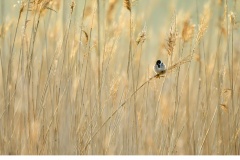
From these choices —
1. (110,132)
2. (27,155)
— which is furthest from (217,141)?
(27,155)

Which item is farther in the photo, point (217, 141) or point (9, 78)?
point (217, 141)

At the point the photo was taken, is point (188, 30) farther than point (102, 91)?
No

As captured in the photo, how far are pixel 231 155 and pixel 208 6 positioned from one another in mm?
715

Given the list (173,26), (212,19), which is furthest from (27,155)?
(212,19)

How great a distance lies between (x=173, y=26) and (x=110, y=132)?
0.60 meters

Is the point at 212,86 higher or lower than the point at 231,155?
higher

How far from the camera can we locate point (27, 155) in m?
2.13

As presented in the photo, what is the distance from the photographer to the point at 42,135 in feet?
7.25

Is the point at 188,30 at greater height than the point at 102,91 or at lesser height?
greater
